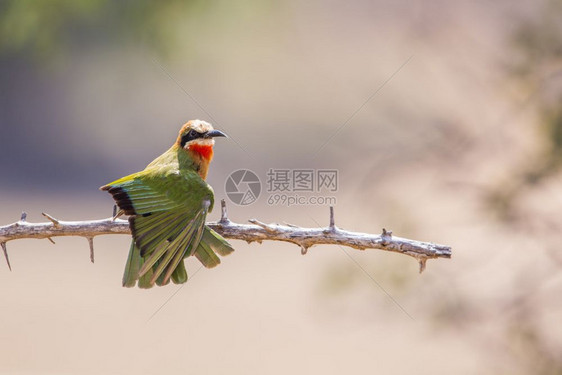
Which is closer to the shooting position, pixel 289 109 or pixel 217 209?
pixel 217 209

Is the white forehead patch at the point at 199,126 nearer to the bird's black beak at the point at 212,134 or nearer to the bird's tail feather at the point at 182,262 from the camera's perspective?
the bird's black beak at the point at 212,134

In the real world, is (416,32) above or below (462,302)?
above

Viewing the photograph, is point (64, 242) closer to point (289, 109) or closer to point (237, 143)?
point (237, 143)

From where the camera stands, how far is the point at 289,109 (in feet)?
33.8

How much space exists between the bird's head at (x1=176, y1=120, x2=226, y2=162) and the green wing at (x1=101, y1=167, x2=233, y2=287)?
175 mm

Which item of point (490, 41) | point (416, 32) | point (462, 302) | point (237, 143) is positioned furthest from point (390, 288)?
point (237, 143)

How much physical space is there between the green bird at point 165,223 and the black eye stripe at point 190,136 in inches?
4.8

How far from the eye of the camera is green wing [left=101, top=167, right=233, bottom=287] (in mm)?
2049

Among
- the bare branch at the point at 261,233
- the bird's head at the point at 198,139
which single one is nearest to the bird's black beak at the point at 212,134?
the bird's head at the point at 198,139

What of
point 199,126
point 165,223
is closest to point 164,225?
point 165,223

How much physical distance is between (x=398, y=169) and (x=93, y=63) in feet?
17.1

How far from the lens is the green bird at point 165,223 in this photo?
6.72 feet

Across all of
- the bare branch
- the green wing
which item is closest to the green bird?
the green wing

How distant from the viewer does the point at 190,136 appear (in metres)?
2.43
